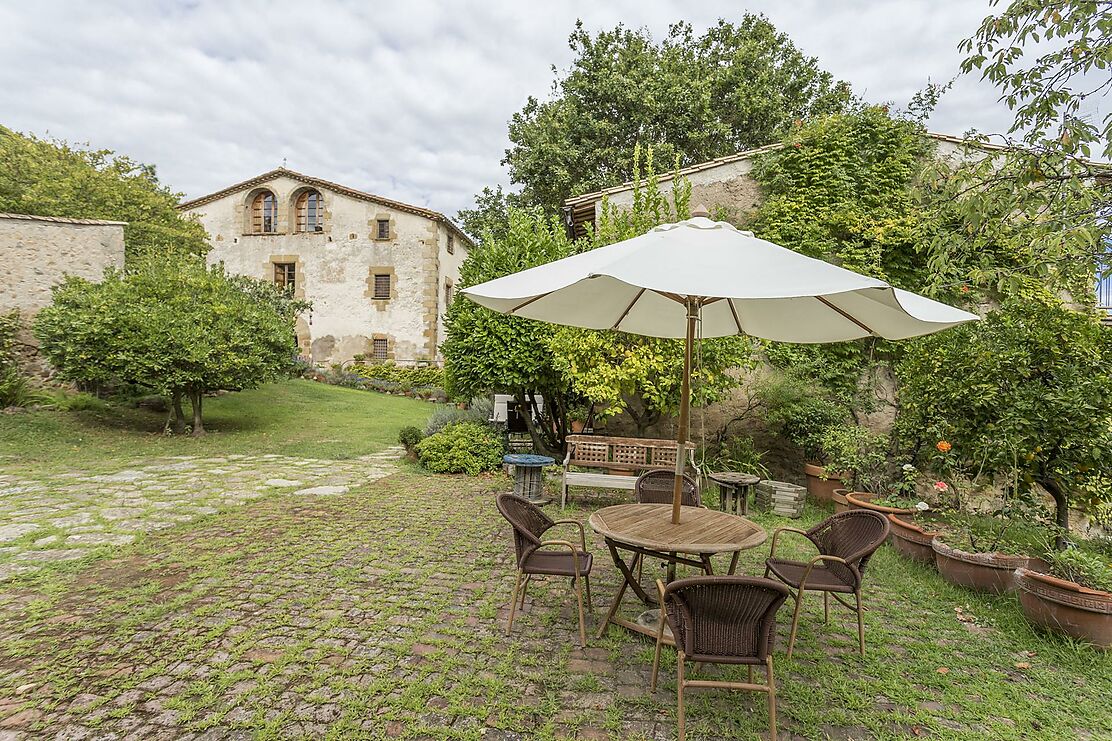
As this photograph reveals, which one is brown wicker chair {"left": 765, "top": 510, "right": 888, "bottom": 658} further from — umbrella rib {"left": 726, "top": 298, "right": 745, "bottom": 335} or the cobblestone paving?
the cobblestone paving

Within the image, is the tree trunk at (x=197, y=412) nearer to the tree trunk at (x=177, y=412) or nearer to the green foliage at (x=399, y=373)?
the tree trunk at (x=177, y=412)

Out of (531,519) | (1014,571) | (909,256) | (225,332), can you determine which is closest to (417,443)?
(225,332)

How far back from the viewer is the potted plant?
131 inches

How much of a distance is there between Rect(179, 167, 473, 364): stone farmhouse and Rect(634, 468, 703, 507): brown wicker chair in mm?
19455

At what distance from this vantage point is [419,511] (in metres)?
6.20

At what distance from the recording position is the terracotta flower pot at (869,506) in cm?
527

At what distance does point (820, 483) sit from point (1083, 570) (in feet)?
12.6

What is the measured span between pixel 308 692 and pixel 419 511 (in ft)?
11.7

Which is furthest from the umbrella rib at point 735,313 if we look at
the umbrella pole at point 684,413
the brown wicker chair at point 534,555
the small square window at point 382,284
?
the small square window at point 382,284

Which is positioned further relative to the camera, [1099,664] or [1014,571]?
[1014,571]

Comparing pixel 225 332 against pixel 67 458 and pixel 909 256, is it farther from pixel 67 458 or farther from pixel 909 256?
pixel 909 256

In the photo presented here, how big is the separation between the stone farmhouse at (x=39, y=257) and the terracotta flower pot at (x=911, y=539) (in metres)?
14.8

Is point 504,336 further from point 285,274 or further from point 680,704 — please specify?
point 285,274

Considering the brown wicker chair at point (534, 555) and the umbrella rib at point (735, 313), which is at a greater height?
the umbrella rib at point (735, 313)
